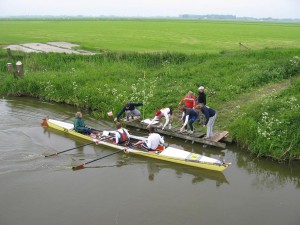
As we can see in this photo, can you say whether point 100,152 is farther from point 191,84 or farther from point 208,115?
point 191,84

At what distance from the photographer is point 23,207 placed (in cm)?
1208

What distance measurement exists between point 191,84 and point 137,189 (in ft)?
40.7

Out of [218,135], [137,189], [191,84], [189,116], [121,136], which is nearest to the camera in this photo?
[137,189]

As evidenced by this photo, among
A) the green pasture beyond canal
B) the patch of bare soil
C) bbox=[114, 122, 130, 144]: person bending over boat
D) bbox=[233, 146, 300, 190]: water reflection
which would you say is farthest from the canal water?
the patch of bare soil

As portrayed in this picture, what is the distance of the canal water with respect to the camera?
11609 mm

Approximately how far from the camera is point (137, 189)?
1343 centimetres

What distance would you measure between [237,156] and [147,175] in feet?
15.4

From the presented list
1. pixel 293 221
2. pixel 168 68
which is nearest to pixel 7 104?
pixel 168 68

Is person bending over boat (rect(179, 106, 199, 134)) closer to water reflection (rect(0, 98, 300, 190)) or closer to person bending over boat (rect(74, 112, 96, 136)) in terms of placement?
water reflection (rect(0, 98, 300, 190))

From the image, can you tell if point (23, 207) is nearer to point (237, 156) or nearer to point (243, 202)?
point (243, 202)

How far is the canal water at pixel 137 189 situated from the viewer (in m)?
11.6

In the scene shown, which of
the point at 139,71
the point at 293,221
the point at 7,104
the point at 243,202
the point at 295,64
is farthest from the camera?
the point at 139,71

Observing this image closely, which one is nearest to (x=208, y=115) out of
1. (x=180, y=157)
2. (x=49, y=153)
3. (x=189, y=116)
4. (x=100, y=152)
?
(x=189, y=116)

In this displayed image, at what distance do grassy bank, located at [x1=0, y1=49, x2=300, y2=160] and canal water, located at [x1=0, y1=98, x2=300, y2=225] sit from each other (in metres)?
1.40
